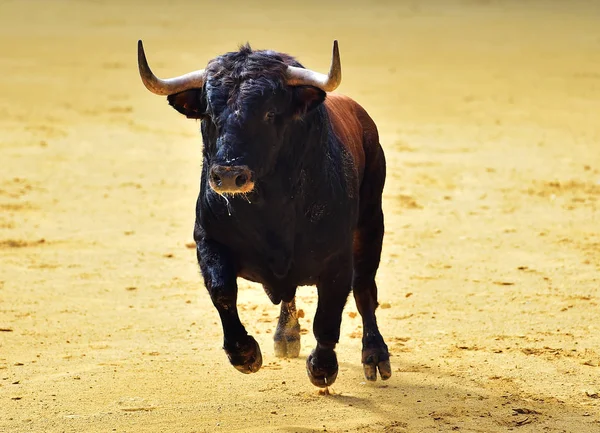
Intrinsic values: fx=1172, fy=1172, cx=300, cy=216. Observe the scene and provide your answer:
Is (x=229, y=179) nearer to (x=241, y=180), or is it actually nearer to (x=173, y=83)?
(x=241, y=180)

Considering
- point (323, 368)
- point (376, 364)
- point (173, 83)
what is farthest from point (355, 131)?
point (323, 368)

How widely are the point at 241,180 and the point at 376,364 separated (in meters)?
1.89

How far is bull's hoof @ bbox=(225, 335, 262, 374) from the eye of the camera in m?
6.10

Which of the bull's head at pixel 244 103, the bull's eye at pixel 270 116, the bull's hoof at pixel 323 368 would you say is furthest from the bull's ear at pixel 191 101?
the bull's hoof at pixel 323 368

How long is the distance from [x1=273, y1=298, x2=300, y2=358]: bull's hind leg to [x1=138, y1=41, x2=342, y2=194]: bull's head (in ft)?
5.58

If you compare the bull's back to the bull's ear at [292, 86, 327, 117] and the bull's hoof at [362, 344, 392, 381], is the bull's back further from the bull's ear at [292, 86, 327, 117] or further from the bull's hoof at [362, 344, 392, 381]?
the bull's hoof at [362, 344, 392, 381]

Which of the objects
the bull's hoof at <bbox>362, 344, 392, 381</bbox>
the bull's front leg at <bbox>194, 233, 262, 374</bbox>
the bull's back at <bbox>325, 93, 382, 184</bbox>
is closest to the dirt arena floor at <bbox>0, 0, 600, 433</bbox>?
the bull's hoof at <bbox>362, 344, 392, 381</bbox>

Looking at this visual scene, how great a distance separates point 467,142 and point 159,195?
4.82 metres

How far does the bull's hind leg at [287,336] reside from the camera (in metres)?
7.39

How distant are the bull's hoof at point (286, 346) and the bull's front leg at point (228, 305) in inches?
47.2

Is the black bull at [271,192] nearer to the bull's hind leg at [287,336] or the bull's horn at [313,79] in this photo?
the bull's horn at [313,79]

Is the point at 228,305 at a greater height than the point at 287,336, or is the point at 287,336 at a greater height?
the point at 228,305

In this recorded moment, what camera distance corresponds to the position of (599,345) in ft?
25.1

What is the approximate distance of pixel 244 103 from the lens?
18.9ft
